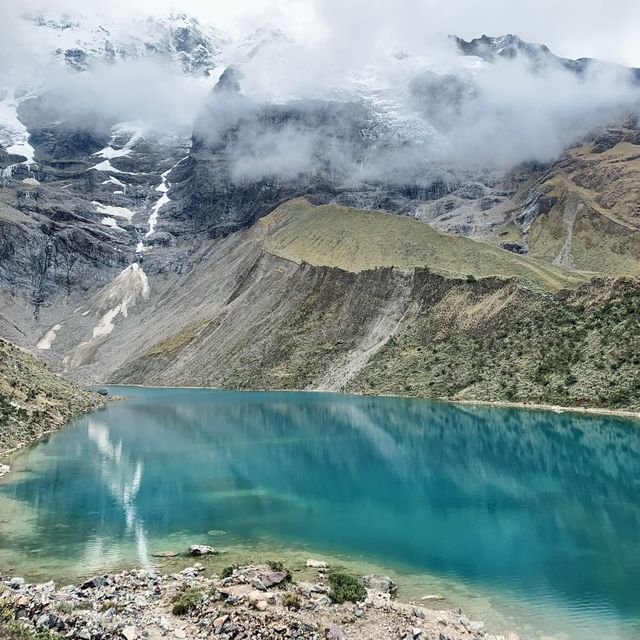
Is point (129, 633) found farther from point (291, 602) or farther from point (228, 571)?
point (228, 571)

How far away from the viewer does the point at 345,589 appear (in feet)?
64.7

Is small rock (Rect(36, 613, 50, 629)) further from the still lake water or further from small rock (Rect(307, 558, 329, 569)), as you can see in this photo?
small rock (Rect(307, 558, 329, 569))

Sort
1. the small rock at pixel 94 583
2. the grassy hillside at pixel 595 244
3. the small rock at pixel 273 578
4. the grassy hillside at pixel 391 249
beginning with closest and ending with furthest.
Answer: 1. the small rock at pixel 273 578
2. the small rock at pixel 94 583
3. the grassy hillside at pixel 391 249
4. the grassy hillside at pixel 595 244

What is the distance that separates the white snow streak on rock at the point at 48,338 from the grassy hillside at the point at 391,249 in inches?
2725

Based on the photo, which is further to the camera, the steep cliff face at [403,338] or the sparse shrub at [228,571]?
the steep cliff face at [403,338]

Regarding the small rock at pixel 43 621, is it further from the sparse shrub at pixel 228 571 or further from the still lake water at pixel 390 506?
the sparse shrub at pixel 228 571

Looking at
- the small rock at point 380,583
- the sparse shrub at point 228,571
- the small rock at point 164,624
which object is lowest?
the small rock at point 164,624

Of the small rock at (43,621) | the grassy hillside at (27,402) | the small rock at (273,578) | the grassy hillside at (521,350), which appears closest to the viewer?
the small rock at (43,621)

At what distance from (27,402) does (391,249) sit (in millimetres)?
107889

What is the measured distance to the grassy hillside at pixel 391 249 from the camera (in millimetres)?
138350

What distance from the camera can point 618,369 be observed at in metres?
66.6

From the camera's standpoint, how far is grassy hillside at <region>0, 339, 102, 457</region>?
172 ft

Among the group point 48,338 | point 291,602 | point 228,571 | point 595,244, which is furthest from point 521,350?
point 48,338

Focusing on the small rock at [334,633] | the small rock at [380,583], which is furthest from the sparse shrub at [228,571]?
the small rock at [334,633]
